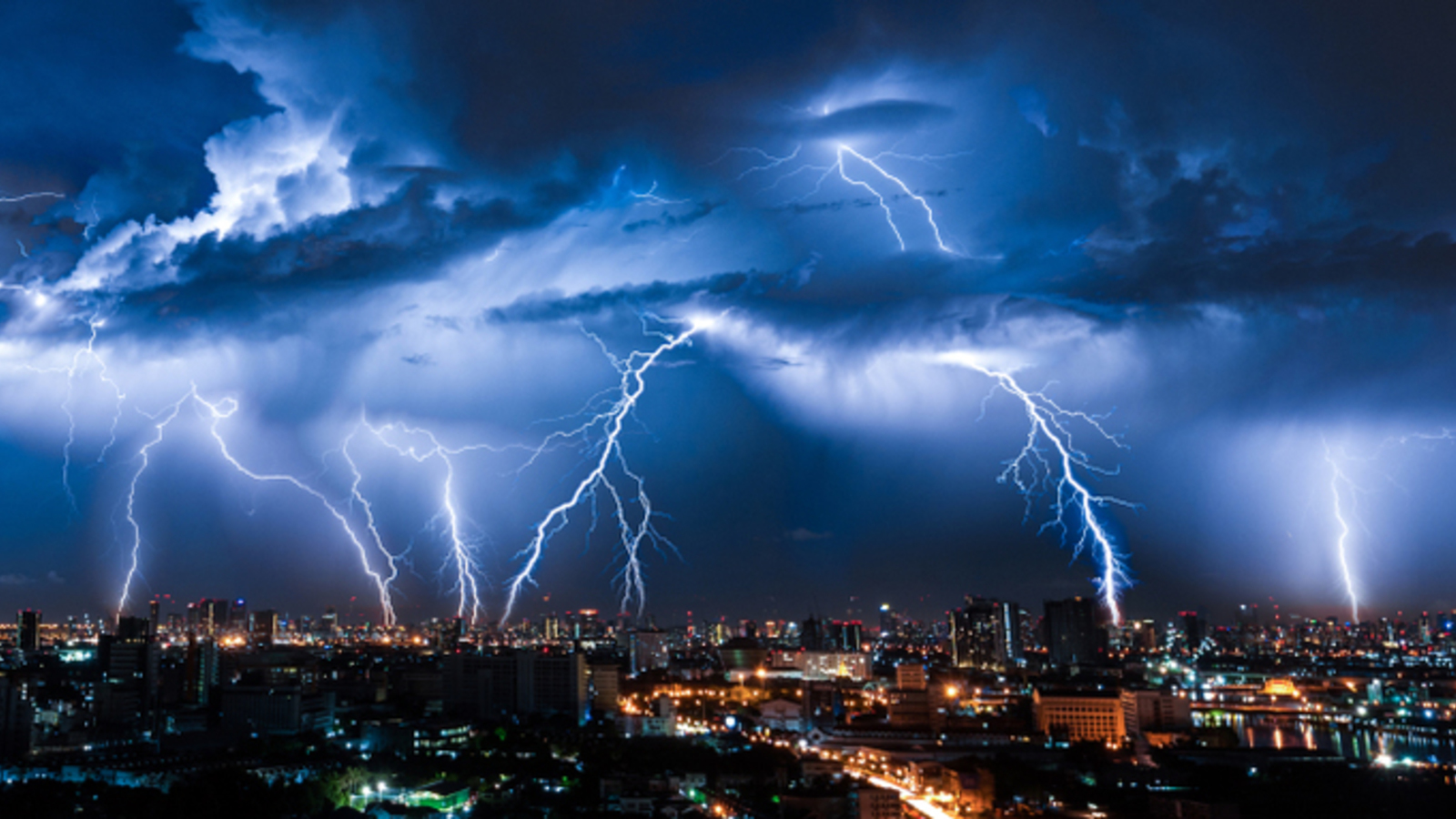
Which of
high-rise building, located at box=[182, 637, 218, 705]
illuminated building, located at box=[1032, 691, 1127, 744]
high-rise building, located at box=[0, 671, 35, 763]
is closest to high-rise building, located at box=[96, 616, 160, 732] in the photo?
high-rise building, located at box=[182, 637, 218, 705]

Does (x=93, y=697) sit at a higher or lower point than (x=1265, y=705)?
higher

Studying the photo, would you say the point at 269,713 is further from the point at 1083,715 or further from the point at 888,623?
the point at 888,623

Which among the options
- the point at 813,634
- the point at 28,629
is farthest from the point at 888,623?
the point at 28,629

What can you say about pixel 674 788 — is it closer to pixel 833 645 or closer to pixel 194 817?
pixel 194 817

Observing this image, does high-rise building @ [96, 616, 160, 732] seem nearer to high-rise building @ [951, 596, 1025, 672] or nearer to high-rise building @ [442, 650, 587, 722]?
high-rise building @ [442, 650, 587, 722]

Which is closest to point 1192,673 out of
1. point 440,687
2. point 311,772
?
point 440,687

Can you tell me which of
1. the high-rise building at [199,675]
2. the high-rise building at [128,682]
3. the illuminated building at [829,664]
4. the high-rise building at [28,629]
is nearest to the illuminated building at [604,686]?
the high-rise building at [199,675]
